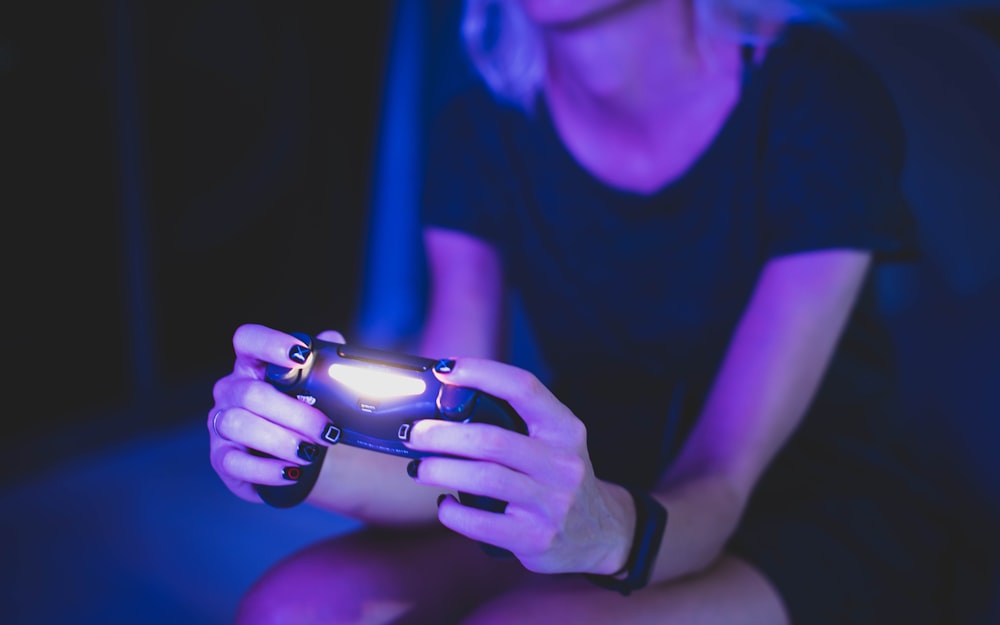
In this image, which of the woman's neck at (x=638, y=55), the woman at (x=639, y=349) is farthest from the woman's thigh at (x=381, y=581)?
the woman's neck at (x=638, y=55)

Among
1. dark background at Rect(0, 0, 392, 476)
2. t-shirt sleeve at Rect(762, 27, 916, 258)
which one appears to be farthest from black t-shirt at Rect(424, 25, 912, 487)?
dark background at Rect(0, 0, 392, 476)

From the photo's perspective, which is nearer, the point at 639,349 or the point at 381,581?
the point at 381,581

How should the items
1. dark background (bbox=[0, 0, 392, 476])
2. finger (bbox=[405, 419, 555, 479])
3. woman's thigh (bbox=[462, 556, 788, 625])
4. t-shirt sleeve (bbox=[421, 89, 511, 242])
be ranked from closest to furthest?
1. finger (bbox=[405, 419, 555, 479])
2. woman's thigh (bbox=[462, 556, 788, 625])
3. t-shirt sleeve (bbox=[421, 89, 511, 242])
4. dark background (bbox=[0, 0, 392, 476])

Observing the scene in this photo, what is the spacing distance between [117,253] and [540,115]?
1.12 meters

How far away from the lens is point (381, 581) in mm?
609

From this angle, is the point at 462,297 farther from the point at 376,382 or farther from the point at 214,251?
the point at 214,251

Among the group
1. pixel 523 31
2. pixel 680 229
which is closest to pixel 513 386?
pixel 680 229

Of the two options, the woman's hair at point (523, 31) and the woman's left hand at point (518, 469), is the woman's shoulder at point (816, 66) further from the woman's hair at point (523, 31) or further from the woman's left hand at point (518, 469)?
the woman's left hand at point (518, 469)

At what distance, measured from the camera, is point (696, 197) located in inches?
29.1

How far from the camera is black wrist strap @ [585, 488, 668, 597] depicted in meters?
0.51

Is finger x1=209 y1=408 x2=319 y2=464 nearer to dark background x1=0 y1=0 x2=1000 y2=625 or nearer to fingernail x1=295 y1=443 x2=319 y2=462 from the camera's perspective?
fingernail x1=295 y1=443 x2=319 y2=462

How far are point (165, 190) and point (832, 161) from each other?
1779 mm

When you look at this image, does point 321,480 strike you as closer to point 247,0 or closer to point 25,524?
point 25,524

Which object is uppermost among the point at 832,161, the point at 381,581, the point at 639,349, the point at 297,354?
the point at 832,161
